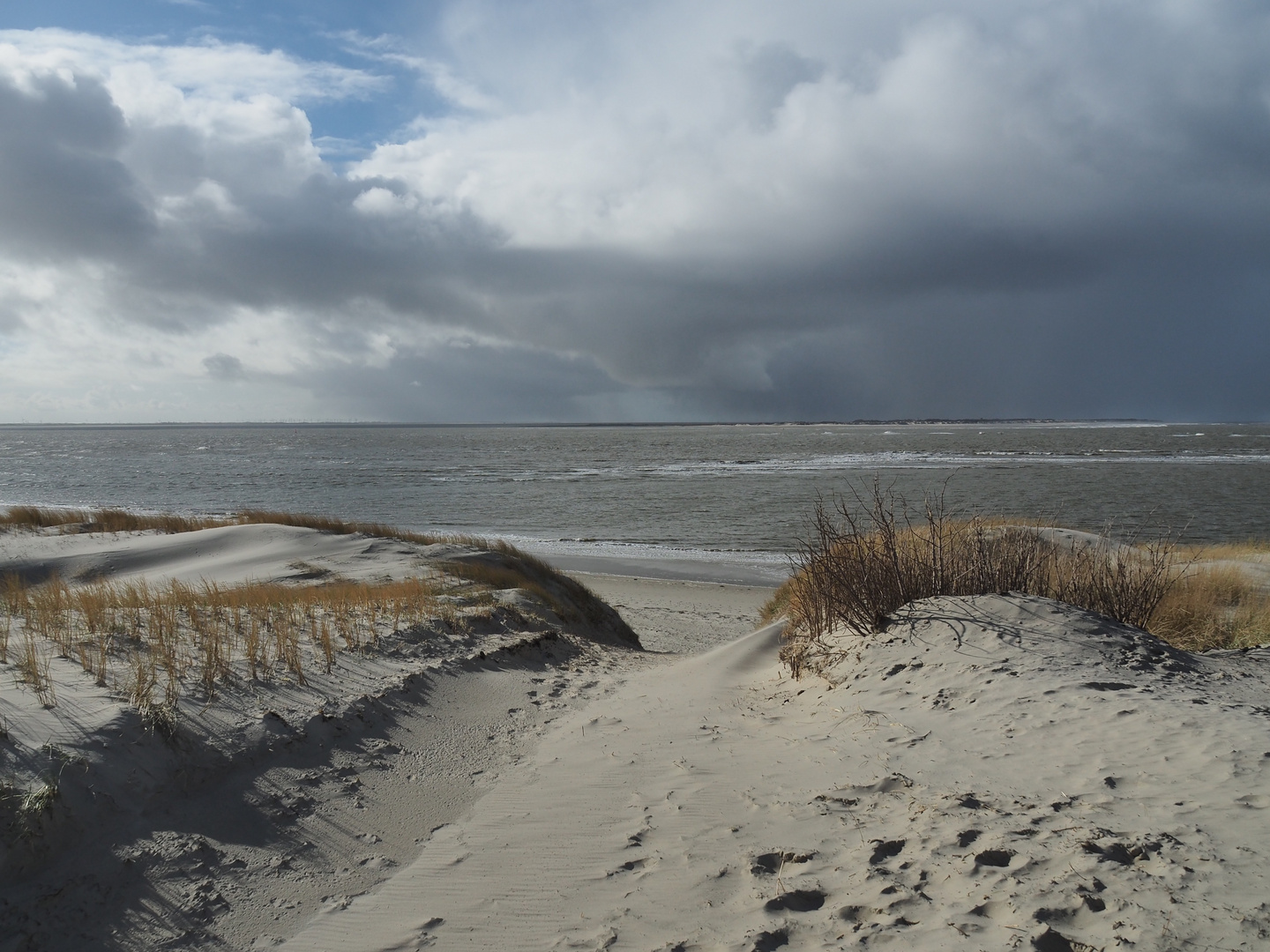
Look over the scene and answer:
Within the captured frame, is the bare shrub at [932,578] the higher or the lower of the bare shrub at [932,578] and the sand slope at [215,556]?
the higher

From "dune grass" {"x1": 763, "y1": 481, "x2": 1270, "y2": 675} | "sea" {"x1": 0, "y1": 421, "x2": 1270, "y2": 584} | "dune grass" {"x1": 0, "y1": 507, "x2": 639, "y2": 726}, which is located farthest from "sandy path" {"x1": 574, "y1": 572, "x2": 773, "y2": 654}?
"dune grass" {"x1": 763, "y1": 481, "x2": 1270, "y2": 675}

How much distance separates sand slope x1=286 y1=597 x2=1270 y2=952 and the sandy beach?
2 centimetres

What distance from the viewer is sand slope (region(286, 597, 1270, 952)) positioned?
3465 mm

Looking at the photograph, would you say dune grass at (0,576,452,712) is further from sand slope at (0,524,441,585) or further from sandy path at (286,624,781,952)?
sand slope at (0,524,441,585)

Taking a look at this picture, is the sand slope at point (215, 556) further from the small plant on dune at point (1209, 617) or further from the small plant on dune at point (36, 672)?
the small plant on dune at point (1209, 617)

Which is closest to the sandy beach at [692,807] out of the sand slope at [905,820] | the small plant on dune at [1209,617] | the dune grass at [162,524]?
the sand slope at [905,820]

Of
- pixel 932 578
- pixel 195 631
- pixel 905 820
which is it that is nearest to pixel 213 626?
pixel 195 631

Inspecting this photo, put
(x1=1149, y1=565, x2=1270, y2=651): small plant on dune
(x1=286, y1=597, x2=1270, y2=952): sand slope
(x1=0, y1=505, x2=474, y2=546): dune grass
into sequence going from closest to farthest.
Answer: (x1=286, y1=597, x2=1270, y2=952): sand slope → (x1=1149, y1=565, x2=1270, y2=651): small plant on dune → (x1=0, y1=505, x2=474, y2=546): dune grass

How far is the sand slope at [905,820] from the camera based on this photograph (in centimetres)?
346

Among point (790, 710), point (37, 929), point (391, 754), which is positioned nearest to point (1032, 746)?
point (790, 710)

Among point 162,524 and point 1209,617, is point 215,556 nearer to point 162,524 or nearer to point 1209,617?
point 162,524

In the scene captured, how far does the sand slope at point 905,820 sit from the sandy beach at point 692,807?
0.06 feet

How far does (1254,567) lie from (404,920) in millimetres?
16446

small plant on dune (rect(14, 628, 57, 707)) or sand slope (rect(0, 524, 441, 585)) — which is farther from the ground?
small plant on dune (rect(14, 628, 57, 707))
